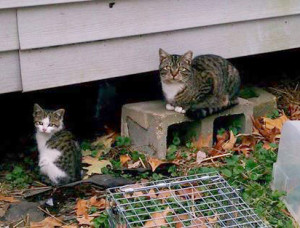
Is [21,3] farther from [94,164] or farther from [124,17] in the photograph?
[94,164]

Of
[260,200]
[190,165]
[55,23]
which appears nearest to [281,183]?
[260,200]

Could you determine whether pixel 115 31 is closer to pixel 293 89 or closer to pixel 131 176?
pixel 131 176

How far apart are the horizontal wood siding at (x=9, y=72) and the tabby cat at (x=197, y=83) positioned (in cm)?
108

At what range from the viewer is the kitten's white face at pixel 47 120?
4121mm

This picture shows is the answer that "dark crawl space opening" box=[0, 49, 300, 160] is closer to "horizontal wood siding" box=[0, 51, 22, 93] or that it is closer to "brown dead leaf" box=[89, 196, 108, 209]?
"horizontal wood siding" box=[0, 51, 22, 93]

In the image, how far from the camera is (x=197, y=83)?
4.76 meters

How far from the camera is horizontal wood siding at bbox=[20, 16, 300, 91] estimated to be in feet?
13.3

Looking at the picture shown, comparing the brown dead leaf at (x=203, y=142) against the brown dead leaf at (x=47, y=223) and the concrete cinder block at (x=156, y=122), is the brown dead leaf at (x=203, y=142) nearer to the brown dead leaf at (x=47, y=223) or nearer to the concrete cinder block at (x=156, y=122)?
the concrete cinder block at (x=156, y=122)

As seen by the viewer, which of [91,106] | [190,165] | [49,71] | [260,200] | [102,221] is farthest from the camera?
[91,106]

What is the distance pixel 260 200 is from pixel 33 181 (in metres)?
1.57

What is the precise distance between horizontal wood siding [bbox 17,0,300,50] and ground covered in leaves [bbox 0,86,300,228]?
863 millimetres

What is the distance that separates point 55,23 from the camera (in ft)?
13.1

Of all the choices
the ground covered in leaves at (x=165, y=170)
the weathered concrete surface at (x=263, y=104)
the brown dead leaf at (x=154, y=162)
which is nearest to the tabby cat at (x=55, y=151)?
the ground covered in leaves at (x=165, y=170)

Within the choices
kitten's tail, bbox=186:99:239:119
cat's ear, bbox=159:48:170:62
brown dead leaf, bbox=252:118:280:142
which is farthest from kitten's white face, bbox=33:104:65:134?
brown dead leaf, bbox=252:118:280:142
